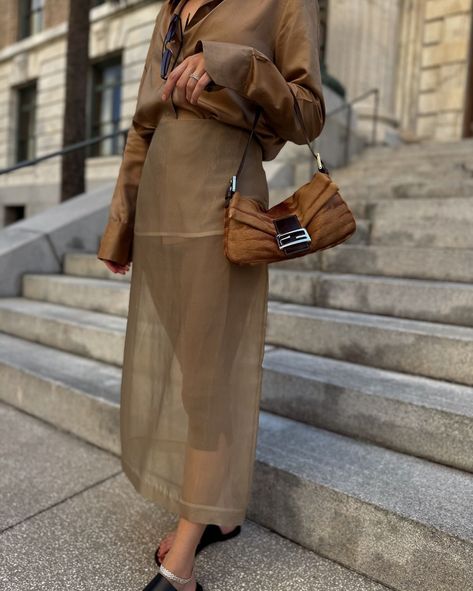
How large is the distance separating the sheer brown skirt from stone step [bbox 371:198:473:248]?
238 centimetres

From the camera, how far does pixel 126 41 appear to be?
12.1 meters

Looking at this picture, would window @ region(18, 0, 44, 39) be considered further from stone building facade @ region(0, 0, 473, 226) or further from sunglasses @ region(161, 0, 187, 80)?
sunglasses @ region(161, 0, 187, 80)

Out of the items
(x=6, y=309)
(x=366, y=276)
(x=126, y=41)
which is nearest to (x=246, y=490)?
(x=366, y=276)

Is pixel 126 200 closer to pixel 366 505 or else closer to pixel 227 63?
pixel 227 63

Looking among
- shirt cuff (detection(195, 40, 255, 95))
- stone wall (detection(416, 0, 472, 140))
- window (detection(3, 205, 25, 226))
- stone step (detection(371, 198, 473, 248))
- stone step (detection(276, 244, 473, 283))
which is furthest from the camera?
window (detection(3, 205, 25, 226))

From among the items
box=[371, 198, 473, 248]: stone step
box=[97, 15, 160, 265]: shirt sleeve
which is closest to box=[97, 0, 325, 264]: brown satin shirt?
box=[97, 15, 160, 265]: shirt sleeve

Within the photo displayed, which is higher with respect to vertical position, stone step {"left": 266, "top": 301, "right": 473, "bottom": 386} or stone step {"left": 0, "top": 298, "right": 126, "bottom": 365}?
stone step {"left": 266, "top": 301, "right": 473, "bottom": 386}

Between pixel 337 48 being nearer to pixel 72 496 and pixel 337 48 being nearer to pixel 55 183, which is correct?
pixel 55 183

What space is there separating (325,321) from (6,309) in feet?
9.38

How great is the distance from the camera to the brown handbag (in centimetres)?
147

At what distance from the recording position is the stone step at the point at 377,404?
83.0 inches

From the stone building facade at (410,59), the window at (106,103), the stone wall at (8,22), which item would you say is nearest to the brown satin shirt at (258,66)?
the stone building facade at (410,59)

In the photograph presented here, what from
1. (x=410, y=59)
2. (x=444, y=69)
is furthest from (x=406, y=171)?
(x=410, y=59)

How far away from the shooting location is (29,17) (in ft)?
52.3
